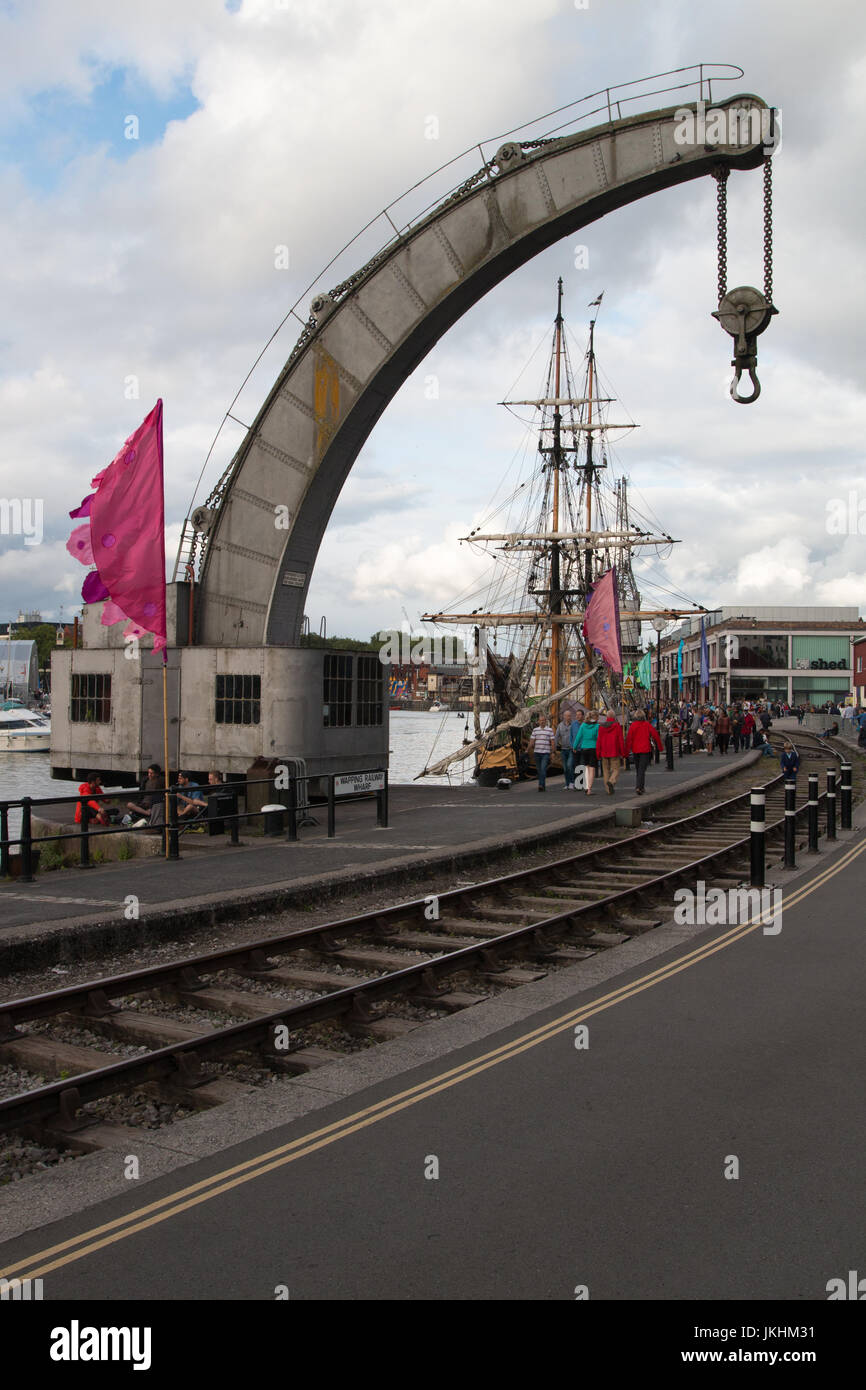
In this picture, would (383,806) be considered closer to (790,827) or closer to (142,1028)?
(790,827)

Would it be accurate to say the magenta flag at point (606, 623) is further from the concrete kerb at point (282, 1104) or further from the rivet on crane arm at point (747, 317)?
the concrete kerb at point (282, 1104)

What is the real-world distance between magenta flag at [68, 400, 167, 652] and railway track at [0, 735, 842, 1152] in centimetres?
622

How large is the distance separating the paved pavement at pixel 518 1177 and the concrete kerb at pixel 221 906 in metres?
3.80

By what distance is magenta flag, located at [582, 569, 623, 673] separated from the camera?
88.3ft

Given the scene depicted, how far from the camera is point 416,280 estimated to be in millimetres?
19797

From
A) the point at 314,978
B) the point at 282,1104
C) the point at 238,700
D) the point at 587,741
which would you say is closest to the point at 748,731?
the point at 587,741

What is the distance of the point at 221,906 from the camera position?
1109 cm

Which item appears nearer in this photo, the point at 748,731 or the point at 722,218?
the point at 722,218

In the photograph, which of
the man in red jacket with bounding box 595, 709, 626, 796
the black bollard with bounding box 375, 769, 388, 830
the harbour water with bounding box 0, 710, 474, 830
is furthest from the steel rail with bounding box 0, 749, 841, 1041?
the harbour water with bounding box 0, 710, 474, 830


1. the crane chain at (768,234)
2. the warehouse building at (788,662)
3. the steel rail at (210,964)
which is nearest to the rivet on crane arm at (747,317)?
the crane chain at (768,234)

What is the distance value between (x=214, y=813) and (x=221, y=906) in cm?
590

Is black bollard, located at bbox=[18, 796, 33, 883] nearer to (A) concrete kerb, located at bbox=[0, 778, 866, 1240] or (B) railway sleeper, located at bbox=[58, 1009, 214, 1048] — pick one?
(B) railway sleeper, located at bbox=[58, 1009, 214, 1048]
